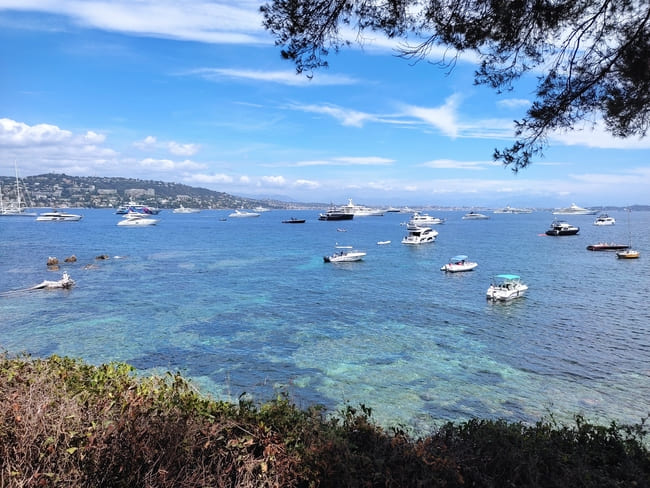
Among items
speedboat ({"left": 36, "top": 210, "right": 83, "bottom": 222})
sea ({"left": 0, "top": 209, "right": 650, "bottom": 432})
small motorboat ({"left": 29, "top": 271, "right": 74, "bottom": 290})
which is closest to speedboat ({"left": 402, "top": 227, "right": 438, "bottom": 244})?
sea ({"left": 0, "top": 209, "right": 650, "bottom": 432})

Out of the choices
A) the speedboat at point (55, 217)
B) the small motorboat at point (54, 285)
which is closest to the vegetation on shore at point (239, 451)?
the small motorboat at point (54, 285)

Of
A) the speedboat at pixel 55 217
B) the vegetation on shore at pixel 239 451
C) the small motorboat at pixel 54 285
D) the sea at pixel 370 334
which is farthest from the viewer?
the speedboat at pixel 55 217

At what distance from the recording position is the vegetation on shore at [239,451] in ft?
14.4

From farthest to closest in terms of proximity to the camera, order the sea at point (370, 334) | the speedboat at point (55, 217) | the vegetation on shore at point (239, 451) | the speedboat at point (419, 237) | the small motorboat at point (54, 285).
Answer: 1. the speedboat at point (55, 217)
2. the speedboat at point (419, 237)
3. the small motorboat at point (54, 285)
4. the sea at point (370, 334)
5. the vegetation on shore at point (239, 451)

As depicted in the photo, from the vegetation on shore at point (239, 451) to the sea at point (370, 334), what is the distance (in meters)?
1.09

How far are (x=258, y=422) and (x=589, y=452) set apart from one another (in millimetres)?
4689

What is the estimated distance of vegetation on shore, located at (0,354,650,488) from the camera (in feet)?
14.4

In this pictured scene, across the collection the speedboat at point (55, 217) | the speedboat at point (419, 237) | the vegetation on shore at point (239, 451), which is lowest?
the speedboat at point (55, 217)

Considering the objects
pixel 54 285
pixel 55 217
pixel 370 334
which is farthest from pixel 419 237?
pixel 55 217

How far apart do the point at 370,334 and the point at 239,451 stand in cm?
2071

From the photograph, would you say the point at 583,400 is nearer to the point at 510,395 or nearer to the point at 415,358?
the point at 510,395

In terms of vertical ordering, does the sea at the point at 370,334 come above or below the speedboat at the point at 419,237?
below

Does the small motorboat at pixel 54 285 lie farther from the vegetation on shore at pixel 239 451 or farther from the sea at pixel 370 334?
the vegetation on shore at pixel 239 451

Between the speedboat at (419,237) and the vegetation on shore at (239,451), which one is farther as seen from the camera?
→ the speedboat at (419,237)
